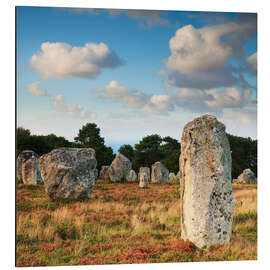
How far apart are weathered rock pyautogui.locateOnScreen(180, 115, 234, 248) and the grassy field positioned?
0.38 meters

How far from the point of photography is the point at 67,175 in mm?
14914

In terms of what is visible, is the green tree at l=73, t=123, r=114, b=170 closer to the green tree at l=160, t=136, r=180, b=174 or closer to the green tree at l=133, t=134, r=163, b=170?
the green tree at l=133, t=134, r=163, b=170

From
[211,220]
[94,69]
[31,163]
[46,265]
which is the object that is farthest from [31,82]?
[31,163]

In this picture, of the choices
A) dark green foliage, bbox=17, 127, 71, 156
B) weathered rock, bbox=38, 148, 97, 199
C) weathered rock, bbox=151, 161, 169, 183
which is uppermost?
dark green foliage, bbox=17, 127, 71, 156

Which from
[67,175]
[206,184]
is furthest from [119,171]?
[206,184]

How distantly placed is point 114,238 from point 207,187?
9.49ft

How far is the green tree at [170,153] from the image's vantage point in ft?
135

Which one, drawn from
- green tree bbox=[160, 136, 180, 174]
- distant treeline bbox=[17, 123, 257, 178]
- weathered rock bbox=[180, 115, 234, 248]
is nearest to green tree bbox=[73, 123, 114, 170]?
distant treeline bbox=[17, 123, 257, 178]

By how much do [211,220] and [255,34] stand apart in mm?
5683

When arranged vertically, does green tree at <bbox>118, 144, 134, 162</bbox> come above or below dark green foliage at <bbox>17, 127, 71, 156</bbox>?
below

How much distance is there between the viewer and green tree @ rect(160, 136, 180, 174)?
41031mm

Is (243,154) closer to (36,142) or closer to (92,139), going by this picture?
(92,139)

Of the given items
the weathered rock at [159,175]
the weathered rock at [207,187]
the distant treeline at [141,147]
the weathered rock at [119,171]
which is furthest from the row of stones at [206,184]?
the weathered rock at [159,175]

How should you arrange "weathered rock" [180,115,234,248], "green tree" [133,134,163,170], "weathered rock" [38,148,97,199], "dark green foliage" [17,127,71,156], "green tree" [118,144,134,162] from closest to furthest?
"weathered rock" [180,115,234,248]
"weathered rock" [38,148,97,199]
"dark green foliage" [17,127,71,156]
"green tree" [133,134,163,170]
"green tree" [118,144,134,162]
